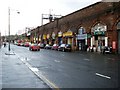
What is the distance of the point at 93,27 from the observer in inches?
2088

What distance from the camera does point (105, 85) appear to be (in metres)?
11.5

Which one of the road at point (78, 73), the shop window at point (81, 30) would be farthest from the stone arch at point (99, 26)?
the road at point (78, 73)

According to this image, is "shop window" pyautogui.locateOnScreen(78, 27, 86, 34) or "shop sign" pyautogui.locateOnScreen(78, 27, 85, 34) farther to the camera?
"shop sign" pyautogui.locateOnScreen(78, 27, 85, 34)

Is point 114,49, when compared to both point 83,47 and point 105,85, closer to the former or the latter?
point 83,47

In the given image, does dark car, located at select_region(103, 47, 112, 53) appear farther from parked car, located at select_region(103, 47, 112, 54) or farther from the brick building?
the brick building

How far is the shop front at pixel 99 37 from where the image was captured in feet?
159

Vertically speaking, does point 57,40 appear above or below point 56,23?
below

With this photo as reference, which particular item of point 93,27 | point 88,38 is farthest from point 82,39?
point 93,27

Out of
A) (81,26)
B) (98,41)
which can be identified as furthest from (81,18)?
(98,41)

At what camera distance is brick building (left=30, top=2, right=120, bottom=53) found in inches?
1763

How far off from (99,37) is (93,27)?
9.02 feet

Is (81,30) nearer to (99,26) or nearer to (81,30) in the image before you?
(81,30)

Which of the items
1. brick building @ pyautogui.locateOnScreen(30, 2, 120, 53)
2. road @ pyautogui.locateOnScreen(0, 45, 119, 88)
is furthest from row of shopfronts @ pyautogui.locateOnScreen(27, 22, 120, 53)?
road @ pyautogui.locateOnScreen(0, 45, 119, 88)

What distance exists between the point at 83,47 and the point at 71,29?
31.6 ft
